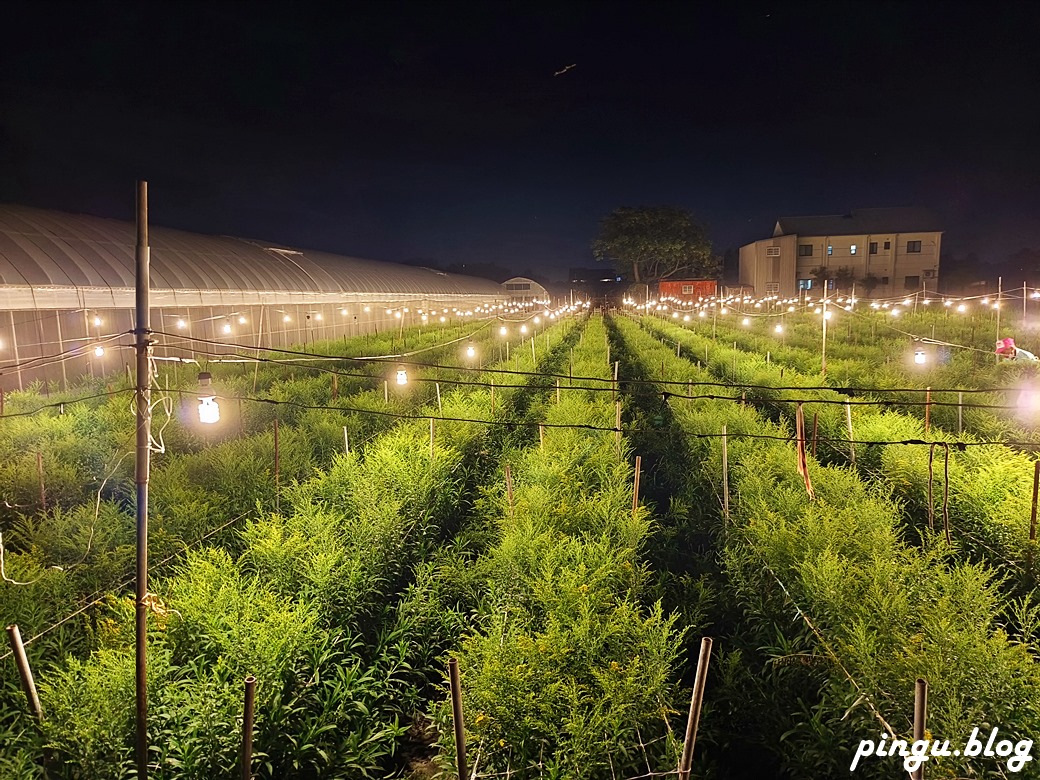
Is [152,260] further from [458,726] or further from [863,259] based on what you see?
[863,259]

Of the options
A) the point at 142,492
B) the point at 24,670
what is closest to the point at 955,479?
the point at 142,492

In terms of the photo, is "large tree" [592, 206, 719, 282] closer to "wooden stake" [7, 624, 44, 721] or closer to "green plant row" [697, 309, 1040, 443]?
"green plant row" [697, 309, 1040, 443]

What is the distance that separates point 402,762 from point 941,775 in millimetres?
3939

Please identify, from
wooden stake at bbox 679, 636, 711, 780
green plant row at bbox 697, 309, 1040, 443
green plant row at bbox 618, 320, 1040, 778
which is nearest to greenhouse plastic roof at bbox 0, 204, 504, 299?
green plant row at bbox 618, 320, 1040, 778

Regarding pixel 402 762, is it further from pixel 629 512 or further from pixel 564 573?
pixel 629 512

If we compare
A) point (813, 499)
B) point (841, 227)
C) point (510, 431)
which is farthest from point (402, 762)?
point (841, 227)

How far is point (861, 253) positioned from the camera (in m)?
53.3

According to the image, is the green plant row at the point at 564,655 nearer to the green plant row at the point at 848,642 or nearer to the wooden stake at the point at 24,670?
the green plant row at the point at 848,642

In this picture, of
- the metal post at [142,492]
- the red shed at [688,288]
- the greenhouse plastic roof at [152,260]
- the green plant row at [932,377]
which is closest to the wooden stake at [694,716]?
the metal post at [142,492]

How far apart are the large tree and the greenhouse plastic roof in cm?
3908

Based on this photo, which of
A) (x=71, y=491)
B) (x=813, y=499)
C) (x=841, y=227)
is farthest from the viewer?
(x=841, y=227)

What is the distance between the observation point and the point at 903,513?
319 inches

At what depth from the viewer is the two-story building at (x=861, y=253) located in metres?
52.3

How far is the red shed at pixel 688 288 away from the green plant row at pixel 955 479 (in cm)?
5034
